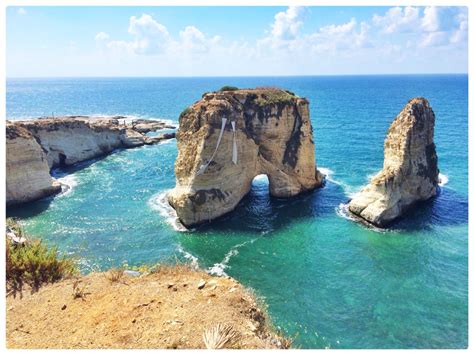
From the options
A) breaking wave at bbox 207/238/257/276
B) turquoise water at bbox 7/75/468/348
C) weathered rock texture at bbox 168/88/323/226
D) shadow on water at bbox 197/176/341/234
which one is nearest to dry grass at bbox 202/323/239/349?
turquoise water at bbox 7/75/468/348

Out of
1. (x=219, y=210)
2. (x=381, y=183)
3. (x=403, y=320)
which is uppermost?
(x=381, y=183)

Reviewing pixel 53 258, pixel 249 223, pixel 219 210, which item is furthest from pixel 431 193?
pixel 53 258

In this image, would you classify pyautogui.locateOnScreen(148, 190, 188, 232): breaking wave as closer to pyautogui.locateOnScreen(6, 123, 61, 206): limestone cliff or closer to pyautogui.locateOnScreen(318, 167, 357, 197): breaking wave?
pyautogui.locateOnScreen(6, 123, 61, 206): limestone cliff

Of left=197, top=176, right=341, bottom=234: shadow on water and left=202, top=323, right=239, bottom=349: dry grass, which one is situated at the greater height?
left=202, top=323, right=239, bottom=349: dry grass

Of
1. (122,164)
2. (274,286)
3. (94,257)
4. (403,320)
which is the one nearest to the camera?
(403,320)

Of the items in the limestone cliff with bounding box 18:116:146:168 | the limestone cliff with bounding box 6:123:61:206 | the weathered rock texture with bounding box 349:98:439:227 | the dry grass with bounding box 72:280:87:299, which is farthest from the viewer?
the limestone cliff with bounding box 18:116:146:168

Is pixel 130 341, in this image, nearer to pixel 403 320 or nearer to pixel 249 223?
pixel 403 320
